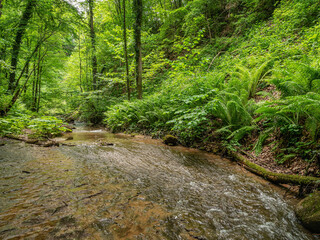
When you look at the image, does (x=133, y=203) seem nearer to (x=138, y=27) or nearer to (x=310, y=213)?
(x=310, y=213)

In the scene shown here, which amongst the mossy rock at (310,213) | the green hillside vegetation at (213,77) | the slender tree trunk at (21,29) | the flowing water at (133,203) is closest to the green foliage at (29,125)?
the green hillside vegetation at (213,77)

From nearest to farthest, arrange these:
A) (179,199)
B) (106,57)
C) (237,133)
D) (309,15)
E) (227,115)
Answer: (179,199) < (237,133) < (227,115) < (309,15) < (106,57)

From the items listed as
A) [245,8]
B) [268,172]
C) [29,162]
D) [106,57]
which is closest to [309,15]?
[245,8]

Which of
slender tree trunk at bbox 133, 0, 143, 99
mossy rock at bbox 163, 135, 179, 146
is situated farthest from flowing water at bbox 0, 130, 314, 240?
slender tree trunk at bbox 133, 0, 143, 99

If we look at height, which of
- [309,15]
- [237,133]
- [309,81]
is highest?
[309,15]

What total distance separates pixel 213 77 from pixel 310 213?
4.22 meters

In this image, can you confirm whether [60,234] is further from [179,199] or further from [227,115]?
[227,115]

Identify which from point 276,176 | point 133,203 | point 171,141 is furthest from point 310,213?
point 171,141

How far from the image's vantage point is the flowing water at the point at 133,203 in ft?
3.78

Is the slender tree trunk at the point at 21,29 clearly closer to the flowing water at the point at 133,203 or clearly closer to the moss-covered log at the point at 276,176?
the flowing water at the point at 133,203

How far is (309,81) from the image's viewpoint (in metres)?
2.72

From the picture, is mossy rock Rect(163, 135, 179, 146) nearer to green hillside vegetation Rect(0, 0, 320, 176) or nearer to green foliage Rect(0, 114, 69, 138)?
green hillside vegetation Rect(0, 0, 320, 176)

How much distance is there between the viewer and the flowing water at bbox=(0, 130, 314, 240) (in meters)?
1.15

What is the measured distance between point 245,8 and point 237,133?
9513 millimetres
